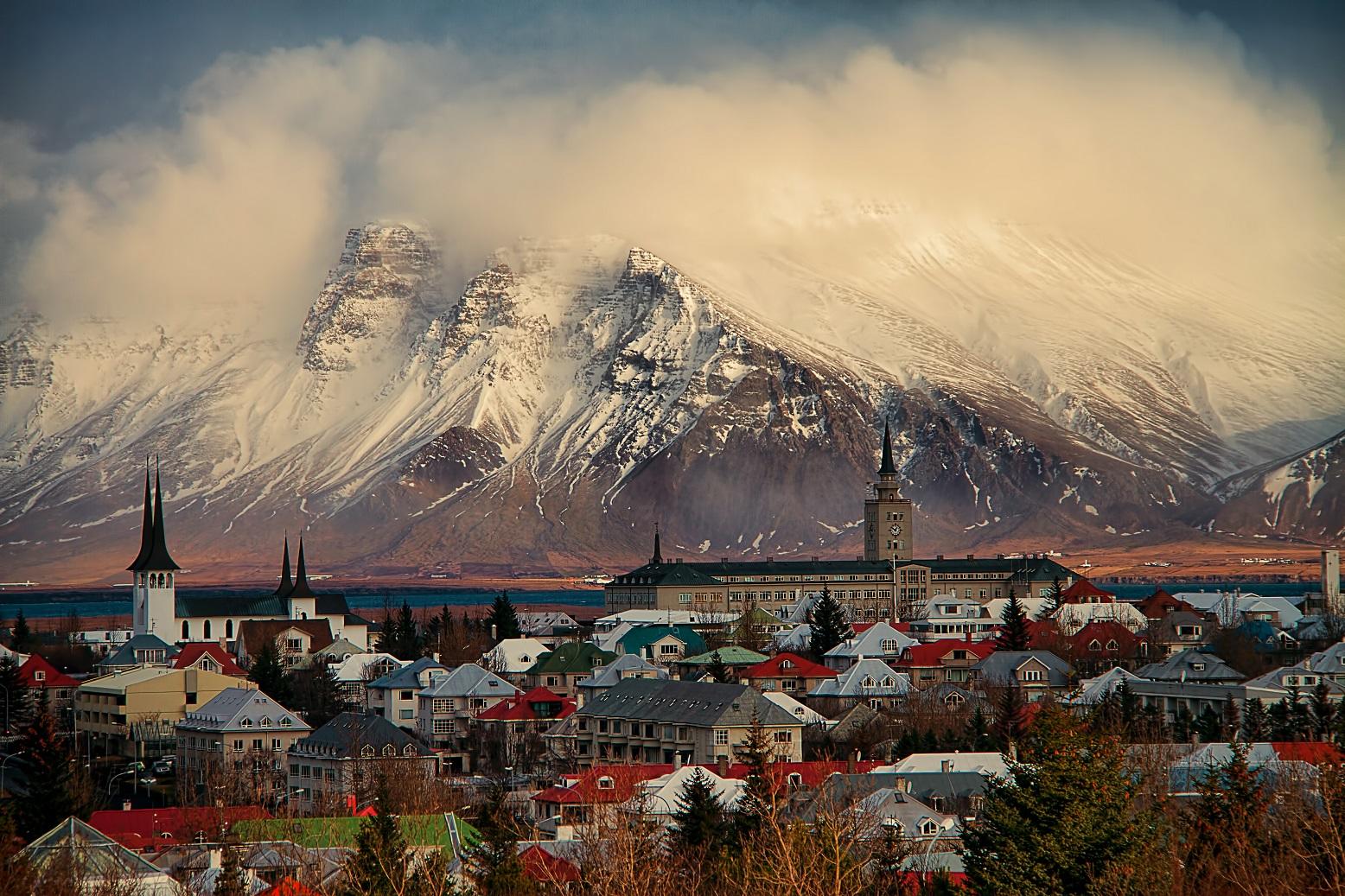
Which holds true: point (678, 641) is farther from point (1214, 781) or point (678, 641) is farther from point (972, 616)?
point (1214, 781)

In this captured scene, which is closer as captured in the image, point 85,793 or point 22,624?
point 85,793

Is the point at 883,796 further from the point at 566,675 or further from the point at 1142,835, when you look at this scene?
the point at 566,675

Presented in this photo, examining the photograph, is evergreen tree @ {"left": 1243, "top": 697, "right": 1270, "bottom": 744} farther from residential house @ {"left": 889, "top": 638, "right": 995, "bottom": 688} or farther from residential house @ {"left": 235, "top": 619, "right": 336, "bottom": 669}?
residential house @ {"left": 235, "top": 619, "right": 336, "bottom": 669}

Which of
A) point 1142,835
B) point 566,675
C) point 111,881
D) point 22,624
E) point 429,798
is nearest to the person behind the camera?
point 1142,835

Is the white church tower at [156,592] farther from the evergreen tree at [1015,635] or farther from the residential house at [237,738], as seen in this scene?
the residential house at [237,738]

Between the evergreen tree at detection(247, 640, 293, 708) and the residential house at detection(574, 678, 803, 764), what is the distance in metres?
22.1

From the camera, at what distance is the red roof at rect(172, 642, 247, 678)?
467 feet

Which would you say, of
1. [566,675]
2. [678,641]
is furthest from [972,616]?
[566,675]

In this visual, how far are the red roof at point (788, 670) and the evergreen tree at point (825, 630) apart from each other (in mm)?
18145

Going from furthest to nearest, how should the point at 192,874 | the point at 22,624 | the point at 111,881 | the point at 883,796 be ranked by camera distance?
1. the point at 22,624
2. the point at 883,796
3. the point at 192,874
4. the point at 111,881

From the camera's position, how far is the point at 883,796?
7606cm

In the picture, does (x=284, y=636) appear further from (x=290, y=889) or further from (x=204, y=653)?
(x=290, y=889)

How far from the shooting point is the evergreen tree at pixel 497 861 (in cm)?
5641

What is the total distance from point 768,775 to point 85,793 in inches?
1052
